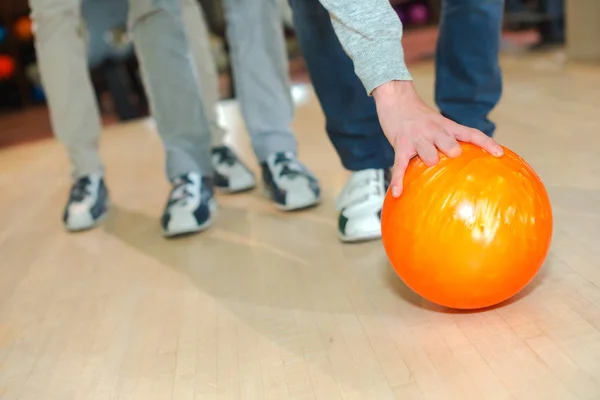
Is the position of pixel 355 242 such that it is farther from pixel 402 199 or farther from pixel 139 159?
pixel 139 159

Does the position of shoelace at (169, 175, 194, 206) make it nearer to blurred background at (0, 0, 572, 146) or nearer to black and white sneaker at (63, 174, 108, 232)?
black and white sneaker at (63, 174, 108, 232)

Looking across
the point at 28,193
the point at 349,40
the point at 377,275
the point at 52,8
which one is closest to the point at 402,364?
the point at 377,275

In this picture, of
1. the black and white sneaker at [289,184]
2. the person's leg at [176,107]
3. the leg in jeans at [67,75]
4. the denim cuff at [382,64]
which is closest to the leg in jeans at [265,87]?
the black and white sneaker at [289,184]

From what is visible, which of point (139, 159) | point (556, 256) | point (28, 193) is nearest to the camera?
point (556, 256)

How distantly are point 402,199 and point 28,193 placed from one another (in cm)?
162

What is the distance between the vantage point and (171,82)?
146cm

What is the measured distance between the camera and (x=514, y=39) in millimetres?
3775

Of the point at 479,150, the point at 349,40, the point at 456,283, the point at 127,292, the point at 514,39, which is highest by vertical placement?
the point at 349,40

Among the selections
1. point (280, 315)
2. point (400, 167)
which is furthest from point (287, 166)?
point (400, 167)

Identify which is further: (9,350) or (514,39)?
(514,39)

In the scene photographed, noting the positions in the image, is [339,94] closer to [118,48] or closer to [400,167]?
[400,167]

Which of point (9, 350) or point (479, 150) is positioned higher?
point (479, 150)

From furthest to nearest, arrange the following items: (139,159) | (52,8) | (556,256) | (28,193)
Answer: (139,159), (28,193), (52,8), (556,256)

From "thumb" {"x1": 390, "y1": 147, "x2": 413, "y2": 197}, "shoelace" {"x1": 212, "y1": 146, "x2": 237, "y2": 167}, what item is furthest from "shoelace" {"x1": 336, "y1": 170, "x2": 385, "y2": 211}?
"shoelace" {"x1": 212, "y1": 146, "x2": 237, "y2": 167}
